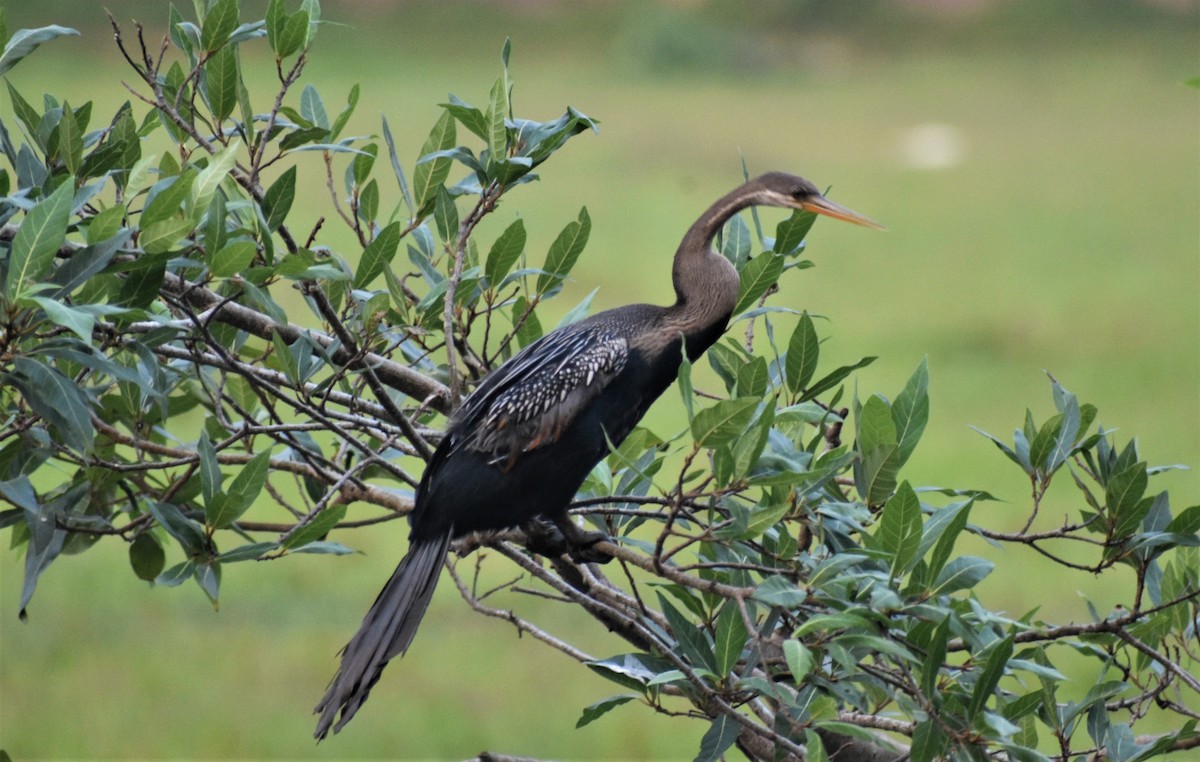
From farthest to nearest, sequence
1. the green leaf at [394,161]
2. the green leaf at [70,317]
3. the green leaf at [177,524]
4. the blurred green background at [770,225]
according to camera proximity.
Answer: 1. the blurred green background at [770,225]
2. the green leaf at [394,161]
3. the green leaf at [177,524]
4. the green leaf at [70,317]

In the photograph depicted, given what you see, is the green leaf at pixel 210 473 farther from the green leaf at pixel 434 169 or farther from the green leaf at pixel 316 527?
the green leaf at pixel 434 169

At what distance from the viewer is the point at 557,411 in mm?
879

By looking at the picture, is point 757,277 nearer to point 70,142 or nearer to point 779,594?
point 779,594

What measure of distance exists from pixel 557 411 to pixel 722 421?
257mm

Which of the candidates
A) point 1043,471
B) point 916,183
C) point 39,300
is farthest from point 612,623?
point 916,183

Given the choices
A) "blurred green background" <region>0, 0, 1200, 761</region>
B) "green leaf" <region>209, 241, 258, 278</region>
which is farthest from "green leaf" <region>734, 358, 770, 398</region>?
"blurred green background" <region>0, 0, 1200, 761</region>

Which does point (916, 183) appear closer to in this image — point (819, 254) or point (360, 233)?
Answer: point (819, 254)

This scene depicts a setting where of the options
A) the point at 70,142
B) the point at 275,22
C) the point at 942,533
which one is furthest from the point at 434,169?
the point at 942,533

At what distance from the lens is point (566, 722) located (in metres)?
1.71

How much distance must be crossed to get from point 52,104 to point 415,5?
2823 mm

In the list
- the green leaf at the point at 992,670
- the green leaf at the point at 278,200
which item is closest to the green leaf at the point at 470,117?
the green leaf at the point at 278,200

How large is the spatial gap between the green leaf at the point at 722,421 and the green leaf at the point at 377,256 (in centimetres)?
26

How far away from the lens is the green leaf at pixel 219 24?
809mm

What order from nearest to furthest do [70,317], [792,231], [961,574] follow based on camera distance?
[70,317]
[961,574]
[792,231]
